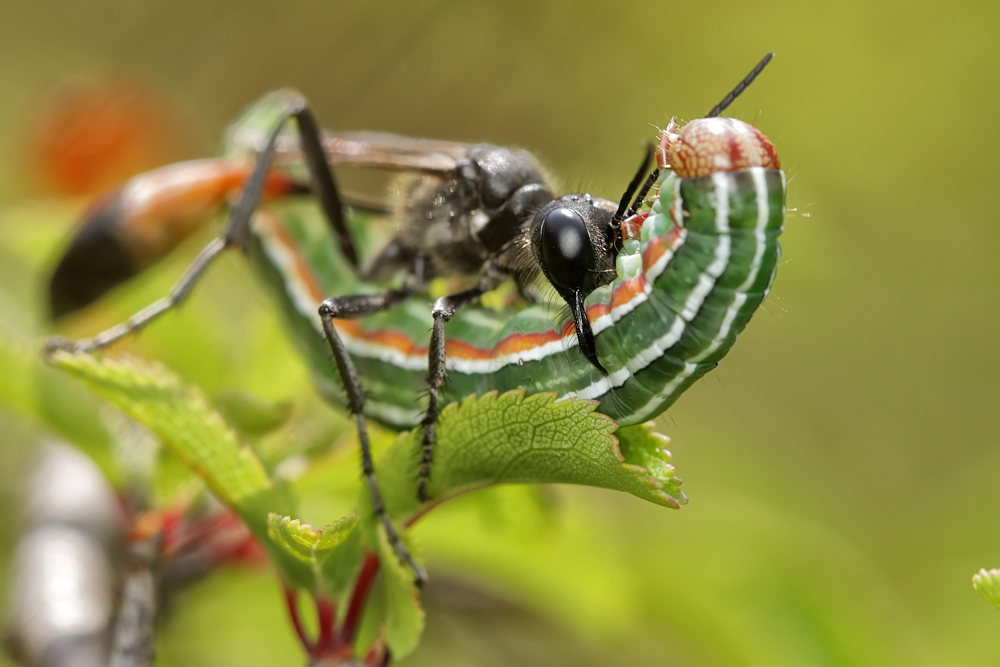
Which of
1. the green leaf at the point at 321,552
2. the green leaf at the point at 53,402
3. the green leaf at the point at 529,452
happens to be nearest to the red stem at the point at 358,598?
the green leaf at the point at 321,552

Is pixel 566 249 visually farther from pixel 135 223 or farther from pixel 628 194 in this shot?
pixel 135 223

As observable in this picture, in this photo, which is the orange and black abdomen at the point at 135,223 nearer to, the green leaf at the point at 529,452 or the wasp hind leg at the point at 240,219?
the wasp hind leg at the point at 240,219

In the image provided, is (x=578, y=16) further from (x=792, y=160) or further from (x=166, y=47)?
(x=166, y=47)

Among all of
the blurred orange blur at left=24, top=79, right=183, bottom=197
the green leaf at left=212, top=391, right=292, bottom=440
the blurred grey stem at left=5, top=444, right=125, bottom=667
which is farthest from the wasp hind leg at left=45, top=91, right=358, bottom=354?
the blurred orange blur at left=24, top=79, right=183, bottom=197

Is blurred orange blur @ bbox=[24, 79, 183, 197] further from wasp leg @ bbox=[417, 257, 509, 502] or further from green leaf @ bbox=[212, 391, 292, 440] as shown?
wasp leg @ bbox=[417, 257, 509, 502]

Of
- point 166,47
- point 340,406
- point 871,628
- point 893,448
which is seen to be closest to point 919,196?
point 893,448
